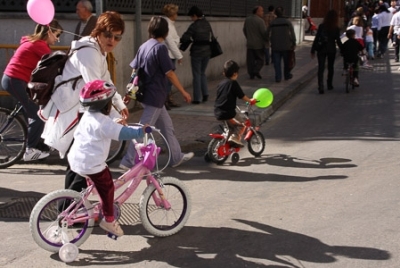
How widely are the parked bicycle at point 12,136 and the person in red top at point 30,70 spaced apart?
0.34 feet

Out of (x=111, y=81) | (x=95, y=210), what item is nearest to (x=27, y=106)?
(x=111, y=81)

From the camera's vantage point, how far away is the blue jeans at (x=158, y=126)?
282 inches

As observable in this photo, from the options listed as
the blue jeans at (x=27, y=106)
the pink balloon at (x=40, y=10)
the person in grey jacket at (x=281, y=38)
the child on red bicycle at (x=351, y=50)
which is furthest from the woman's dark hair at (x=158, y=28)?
the person in grey jacket at (x=281, y=38)

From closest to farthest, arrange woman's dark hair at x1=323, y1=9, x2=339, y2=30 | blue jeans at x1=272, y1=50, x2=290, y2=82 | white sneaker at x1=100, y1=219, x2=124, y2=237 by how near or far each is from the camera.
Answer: white sneaker at x1=100, y1=219, x2=124, y2=237, woman's dark hair at x1=323, y1=9, x2=339, y2=30, blue jeans at x1=272, y1=50, x2=290, y2=82

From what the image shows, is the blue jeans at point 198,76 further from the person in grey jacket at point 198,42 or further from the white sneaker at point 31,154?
the white sneaker at point 31,154

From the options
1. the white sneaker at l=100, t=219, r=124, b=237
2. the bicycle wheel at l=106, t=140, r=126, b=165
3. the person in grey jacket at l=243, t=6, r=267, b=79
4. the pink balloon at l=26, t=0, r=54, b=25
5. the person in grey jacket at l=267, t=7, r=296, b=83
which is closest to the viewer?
the white sneaker at l=100, t=219, r=124, b=237

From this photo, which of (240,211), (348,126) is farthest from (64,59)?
(348,126)

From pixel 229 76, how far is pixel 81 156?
351 centimetres

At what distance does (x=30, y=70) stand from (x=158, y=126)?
5.69ft

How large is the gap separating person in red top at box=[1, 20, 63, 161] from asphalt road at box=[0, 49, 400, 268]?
427 millimetres

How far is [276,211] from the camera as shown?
19.1 ft

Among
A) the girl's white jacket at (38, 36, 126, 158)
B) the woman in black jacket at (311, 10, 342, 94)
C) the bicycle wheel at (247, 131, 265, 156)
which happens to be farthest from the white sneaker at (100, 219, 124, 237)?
the woman in black jacket at (311, 10, 342, 94)

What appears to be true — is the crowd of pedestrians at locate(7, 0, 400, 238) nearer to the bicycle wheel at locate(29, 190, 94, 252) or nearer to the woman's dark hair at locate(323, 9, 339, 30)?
the woman's dark hair at locate(323, 9, 339, 30)

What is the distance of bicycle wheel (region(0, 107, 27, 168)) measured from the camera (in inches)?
296
